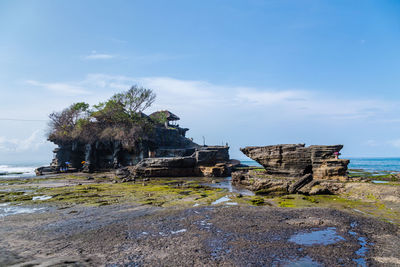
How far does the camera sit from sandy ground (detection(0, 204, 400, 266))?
5617mm

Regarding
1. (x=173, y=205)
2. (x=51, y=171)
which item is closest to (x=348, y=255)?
(x=173, y=205)

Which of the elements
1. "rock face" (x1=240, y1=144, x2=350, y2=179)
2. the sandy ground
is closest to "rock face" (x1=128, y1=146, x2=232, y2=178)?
"rock face" (x1=240, y1=144, x2=350, y2=179)

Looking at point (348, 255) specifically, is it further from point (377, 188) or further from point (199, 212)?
point (377, 188)

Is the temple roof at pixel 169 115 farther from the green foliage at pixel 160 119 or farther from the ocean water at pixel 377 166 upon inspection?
the ocean water at pixel 377 166

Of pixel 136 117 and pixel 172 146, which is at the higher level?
pixel 136 117

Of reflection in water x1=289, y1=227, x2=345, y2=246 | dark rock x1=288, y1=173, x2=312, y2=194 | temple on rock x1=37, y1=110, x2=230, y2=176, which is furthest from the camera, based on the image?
temple on rock x1=37, y1=110, x2=230, y2=176

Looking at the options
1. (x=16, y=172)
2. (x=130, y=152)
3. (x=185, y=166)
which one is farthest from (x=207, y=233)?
(x=16, y=172)

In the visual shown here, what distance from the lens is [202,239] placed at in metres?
7.03

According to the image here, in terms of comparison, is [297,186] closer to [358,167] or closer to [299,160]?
[299,160]

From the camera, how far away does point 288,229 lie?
25.8ft

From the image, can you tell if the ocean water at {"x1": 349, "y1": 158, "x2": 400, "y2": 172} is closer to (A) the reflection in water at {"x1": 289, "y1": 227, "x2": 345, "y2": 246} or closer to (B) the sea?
(B) the sea

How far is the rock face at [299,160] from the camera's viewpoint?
17303 mm

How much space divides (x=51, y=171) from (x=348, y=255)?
170 ft

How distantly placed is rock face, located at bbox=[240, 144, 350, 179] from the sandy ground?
7.99 m
